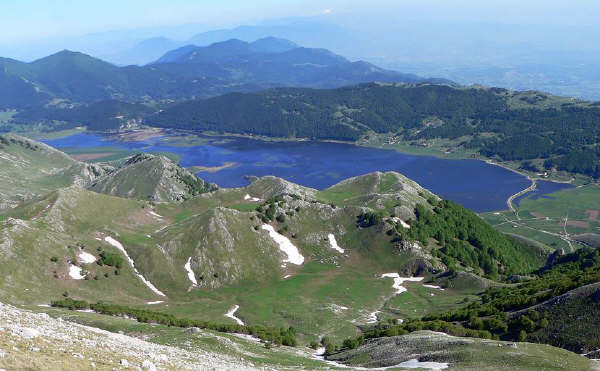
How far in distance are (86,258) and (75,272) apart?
21.5 ft

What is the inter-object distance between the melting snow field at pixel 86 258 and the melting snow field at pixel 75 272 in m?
3.22

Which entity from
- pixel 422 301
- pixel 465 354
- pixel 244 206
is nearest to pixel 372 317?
pixel 422 301

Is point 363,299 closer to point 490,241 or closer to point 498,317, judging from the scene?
point 498,317

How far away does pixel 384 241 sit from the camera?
16500 cm

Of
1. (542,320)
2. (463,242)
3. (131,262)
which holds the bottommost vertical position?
(463,242)

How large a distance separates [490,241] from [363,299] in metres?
80.6

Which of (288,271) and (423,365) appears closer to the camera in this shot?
(423,365)

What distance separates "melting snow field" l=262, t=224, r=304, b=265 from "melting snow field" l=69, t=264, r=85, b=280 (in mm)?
61043

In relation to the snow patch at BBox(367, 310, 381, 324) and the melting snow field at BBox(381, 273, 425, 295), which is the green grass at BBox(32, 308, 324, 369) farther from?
the melting snow field at BBox(381, 273, 425, 295)

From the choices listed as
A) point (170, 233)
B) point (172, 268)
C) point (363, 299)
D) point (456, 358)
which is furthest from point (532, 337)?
point (170, 233)

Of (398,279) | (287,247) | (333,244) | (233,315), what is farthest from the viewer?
(333,244)

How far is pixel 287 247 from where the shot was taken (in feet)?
535

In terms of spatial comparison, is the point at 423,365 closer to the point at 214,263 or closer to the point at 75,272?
the point at 214,263

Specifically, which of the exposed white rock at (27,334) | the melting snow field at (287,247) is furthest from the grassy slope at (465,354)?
the melting snow field at (287,247)
